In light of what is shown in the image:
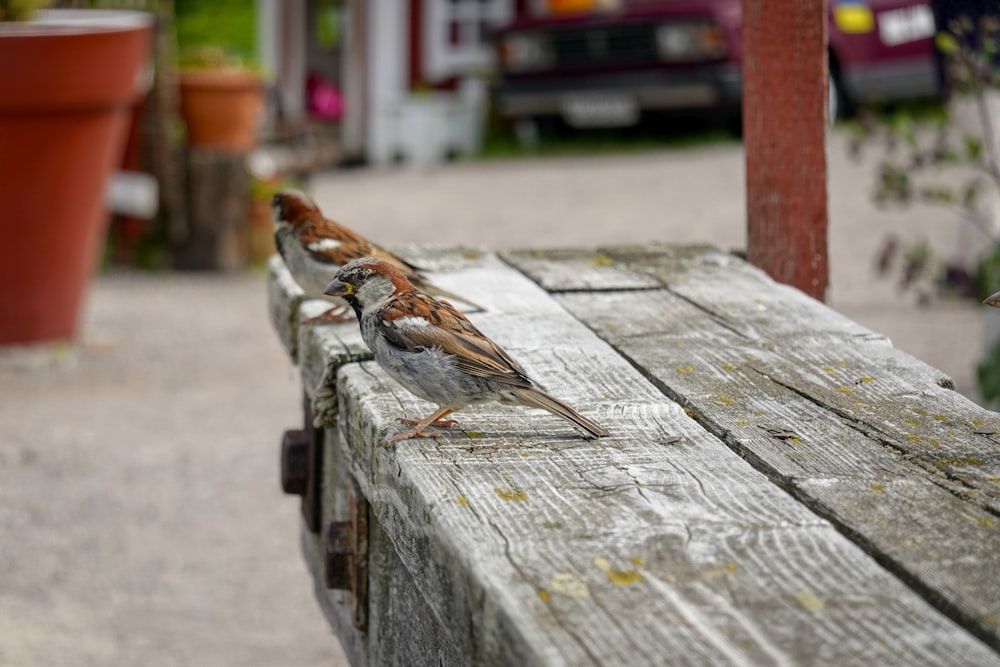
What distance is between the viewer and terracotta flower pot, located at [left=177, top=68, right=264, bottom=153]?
9.57 meters

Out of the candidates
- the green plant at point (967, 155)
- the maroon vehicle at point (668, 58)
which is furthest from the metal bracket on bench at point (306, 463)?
the maroon vehicle at point (668, 58)

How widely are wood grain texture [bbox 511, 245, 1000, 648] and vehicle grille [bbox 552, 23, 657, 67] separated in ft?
31.5

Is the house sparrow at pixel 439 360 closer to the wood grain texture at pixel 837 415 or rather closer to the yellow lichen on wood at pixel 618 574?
the wood grain texture at pixel 837 415

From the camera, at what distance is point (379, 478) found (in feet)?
7.37

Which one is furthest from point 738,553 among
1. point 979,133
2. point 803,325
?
point 979,133

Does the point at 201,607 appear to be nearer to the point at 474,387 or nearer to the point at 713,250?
the point at 713,250

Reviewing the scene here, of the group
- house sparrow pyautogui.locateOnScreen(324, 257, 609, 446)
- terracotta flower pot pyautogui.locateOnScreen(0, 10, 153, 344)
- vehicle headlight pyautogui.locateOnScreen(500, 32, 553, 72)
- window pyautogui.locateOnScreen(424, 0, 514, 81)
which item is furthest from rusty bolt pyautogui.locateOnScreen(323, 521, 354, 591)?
window pyautogui.locateOnScreen(424, 0, 514, 81)

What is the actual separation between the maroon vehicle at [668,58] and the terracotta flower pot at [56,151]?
6.21 meters

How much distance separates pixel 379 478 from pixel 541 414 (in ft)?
0.96

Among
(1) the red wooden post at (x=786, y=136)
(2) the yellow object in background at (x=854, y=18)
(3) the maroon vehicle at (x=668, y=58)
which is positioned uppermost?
(2) the yellow object in background at (x=854, y=18)

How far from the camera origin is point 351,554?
9.49 feet

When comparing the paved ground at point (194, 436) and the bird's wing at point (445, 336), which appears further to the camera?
the paved ground at point (194, 436)

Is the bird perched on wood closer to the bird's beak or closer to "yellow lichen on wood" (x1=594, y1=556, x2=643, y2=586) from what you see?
the bird's beak

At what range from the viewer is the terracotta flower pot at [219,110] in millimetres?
9570
